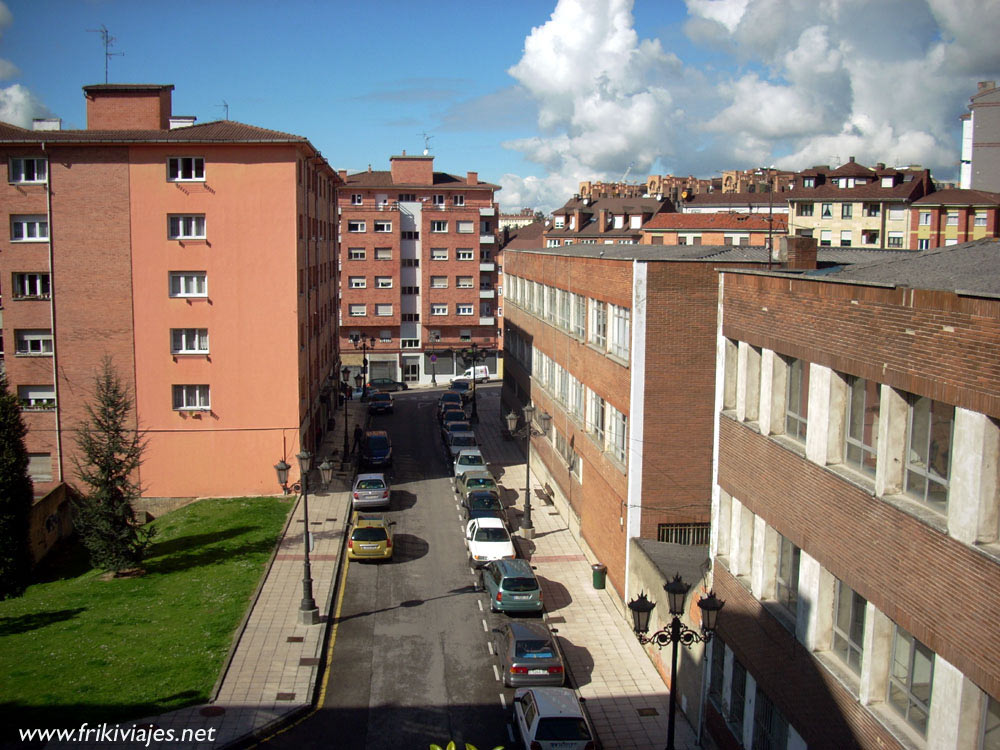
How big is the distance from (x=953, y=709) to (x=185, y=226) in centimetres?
3196

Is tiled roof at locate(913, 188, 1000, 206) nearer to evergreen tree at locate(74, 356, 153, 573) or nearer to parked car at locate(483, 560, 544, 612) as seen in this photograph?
parked car at locate(483, 560, 544, 612)

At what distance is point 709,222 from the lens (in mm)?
71625

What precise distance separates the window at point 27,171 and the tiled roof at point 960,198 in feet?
176

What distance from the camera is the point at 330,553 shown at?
29.0 meters

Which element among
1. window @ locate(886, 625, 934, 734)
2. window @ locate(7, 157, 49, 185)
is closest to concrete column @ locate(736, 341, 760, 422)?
window @ locate(886, 625, 934, 734)

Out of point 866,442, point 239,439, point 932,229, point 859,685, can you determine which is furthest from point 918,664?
point 932,229

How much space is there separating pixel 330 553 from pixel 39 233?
1803cm

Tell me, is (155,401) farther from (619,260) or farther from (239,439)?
(619,260)

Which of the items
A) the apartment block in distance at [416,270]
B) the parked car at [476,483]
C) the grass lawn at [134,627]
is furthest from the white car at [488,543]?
the apartment block in distance at [416,270]

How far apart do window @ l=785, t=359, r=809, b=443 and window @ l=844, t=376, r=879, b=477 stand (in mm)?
1255

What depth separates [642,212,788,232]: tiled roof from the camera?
69.4m

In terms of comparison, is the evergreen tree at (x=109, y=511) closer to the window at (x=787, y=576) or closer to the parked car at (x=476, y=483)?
the parked car at (x=476, y=483)

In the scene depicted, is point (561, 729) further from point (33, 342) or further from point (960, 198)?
point (960, 198)

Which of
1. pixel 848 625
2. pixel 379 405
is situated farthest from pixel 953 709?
pixel 379 405
